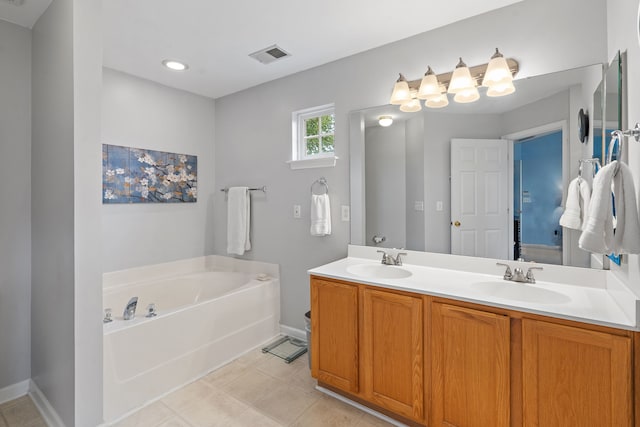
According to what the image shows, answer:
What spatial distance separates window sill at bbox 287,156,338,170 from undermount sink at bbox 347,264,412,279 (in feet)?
2.95

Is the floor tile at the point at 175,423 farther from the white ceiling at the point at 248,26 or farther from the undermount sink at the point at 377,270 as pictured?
the white ceiling at the point at 248,26

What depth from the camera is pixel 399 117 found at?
2252 millimetres

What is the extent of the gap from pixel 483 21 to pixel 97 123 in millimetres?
2330

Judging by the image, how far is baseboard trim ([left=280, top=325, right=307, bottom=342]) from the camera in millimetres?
2854

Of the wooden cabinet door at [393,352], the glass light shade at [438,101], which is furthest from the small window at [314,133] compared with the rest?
the wooden cabinet door at [393,352]

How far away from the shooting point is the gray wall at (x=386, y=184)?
227 centimetres

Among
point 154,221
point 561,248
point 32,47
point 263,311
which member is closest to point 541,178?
point 561,248

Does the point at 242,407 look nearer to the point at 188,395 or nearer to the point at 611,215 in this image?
the point at 188,395

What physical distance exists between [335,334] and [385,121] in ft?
5.03

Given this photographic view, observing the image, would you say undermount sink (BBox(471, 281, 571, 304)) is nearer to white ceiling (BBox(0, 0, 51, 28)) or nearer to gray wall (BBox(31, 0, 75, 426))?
gray wall (BBox(31, 0, 75, 426))

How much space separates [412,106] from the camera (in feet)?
7.09

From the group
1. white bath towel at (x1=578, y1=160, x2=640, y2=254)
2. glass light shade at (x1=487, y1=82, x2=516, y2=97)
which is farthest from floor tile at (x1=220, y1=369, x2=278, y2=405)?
glass light shade at (x1=487, y1=82, x2=516, y2=97)

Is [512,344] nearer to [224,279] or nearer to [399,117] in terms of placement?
[399,117]

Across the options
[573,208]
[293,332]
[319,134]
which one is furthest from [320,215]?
[573,208]
